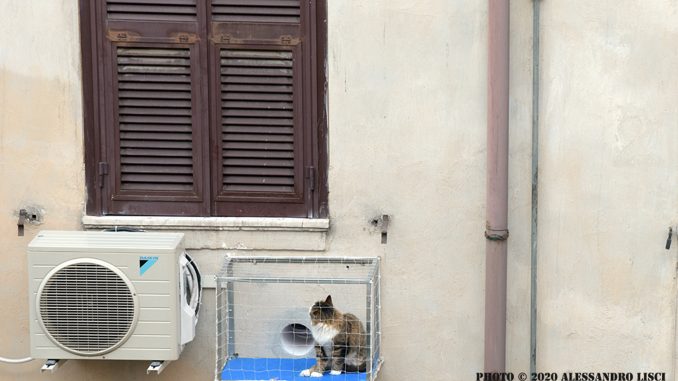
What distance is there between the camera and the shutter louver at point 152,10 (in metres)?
4.64

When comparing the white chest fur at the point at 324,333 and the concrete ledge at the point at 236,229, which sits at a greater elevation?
the concrete ledge at the point at 236,229

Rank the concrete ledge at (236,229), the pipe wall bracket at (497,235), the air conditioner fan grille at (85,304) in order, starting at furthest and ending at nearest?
the concrete ledge at (236,229)
the pipe wall bracket at (497,235)
the air conditioner fan grille at (85,304)

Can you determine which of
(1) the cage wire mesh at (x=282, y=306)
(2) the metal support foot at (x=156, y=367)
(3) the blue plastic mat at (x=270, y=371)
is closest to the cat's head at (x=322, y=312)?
(1) the cage wire mesh at (x=282, y=306)

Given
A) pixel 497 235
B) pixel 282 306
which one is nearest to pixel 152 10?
pixel 282 306

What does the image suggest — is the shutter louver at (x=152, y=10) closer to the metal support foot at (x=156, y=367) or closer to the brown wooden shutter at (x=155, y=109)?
the brown wooden shutter at (x=155, y=109)

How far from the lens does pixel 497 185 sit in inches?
180

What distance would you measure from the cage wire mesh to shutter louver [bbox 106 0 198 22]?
134cm

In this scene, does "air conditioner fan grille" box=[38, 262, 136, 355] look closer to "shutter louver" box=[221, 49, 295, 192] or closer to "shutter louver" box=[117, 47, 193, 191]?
"shutter louver" box=[117, 47, 193, 191]

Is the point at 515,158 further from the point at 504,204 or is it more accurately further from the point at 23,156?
the point at 23,156

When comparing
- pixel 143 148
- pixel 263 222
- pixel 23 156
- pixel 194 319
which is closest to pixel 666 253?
pixel 263 222

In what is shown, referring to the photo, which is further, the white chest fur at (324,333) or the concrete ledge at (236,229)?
the concrete ledge at (236,229)

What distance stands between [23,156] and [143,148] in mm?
638

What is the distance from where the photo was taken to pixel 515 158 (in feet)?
15.4

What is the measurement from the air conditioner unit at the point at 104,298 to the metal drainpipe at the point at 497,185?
5.37 ft
